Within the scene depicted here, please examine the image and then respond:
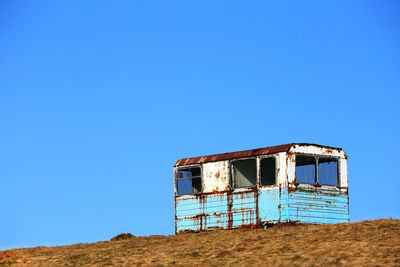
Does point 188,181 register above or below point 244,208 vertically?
above

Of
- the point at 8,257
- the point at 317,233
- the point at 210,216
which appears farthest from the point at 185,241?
the point at 8,257

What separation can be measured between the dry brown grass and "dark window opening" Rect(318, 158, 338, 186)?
2.19m

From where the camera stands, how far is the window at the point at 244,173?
21.1 meters

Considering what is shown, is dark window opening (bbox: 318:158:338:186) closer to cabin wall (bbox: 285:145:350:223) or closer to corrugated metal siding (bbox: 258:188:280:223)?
cabin wall (bbox: 285:145:350:223)

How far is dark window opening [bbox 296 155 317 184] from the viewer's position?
20125 mm

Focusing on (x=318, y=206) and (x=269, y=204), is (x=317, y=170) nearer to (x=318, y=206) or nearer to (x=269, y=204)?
(x=318, y=206)

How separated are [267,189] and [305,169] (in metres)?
1.50

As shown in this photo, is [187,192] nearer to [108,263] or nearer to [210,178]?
[210,178]

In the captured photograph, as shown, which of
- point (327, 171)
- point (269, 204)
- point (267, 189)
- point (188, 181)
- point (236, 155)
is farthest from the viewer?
point (188, 181)

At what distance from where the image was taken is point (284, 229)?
18719mm

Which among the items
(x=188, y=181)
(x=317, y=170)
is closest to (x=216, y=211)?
(x=188, y=181)

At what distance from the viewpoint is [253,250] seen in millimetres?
16484

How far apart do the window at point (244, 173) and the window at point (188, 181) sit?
5.73 feet

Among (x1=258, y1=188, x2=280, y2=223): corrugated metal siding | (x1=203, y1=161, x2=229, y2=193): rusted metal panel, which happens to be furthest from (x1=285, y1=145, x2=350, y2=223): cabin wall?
(x1=203, y1=161, x2=229, y2=193): rusted metal panel
